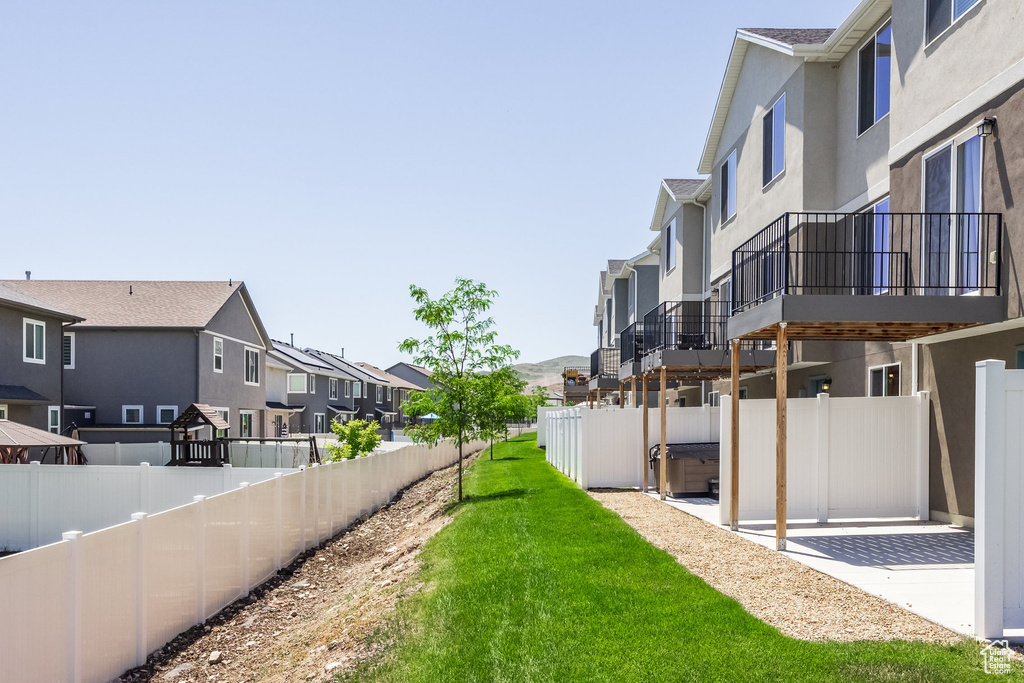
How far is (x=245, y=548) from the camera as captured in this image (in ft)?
35.0

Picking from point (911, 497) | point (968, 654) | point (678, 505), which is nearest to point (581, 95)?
point (678, 505)

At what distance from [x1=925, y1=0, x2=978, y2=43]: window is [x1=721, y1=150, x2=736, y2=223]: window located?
840 cm

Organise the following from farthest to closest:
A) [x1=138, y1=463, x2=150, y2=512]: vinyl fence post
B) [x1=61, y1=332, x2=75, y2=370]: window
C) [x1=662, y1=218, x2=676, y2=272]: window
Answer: [x1=61, y1=332, x2=75, y2=370]: window, [x1=662, y1=218, x2=676, y2=272]: window, [x1=138, y1=463, x2=150, y2=512]: vinyl fence post

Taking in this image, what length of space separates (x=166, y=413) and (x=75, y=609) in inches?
1087

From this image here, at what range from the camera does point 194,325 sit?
3191 centimetres

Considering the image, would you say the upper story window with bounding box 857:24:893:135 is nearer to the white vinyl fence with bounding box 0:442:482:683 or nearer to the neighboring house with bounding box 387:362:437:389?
the white vinyl fence with bounding box 0:442:482:683

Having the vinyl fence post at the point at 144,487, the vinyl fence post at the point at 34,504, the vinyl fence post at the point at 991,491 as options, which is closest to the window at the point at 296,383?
the vinyl fence post at the point at 34,504

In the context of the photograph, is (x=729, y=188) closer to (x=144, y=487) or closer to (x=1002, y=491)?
(x=1002, y=491)

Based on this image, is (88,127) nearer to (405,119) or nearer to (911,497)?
(405,119)

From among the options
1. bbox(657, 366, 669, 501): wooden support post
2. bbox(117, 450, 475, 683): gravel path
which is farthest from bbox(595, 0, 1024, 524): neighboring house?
bbox(117, 450, 475, 683): gravel path

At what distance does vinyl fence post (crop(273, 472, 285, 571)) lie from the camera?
1216 cm

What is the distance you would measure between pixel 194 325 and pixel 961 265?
2806 centimetres

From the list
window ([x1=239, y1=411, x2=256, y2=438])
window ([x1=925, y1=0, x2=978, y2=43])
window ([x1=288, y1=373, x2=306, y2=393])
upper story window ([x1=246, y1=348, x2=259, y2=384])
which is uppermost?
window ([x1=925, y1=0, x2=978, y2=43])

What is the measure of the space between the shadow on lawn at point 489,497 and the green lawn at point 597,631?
18.4 feet
